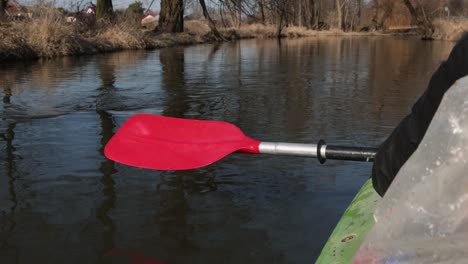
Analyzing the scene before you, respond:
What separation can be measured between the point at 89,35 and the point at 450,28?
1885 centimetres

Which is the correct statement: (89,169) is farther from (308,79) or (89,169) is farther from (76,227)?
(308,79)

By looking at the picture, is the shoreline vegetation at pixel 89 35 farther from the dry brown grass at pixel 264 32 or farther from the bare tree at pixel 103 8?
the dry brown grass at pixel 264 32

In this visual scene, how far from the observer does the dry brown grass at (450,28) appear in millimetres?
24359

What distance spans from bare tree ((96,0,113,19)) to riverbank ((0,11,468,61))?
0.50 meters

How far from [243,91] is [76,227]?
4.67 metres

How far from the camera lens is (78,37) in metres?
13.9

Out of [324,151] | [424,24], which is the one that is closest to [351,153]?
[324,151]

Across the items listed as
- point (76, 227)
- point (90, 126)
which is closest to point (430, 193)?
point (76, 227)

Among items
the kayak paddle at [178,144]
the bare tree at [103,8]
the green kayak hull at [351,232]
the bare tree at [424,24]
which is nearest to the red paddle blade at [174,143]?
the kayak paddle at [178,144]

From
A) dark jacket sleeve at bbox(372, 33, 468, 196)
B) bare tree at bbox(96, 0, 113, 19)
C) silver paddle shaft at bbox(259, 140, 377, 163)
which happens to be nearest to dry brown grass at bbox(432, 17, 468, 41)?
bare tree at bbox(96, 0, 113, 19)

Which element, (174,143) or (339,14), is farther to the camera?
(339,14)

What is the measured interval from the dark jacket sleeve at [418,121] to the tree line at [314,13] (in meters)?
12.3

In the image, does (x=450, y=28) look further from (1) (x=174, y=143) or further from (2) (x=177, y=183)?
(1) (x=174, y=143)

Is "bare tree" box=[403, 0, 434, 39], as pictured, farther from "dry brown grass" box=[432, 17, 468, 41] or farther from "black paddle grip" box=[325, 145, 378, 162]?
"black paddle grip" box=[325, 145, 378, 162]
